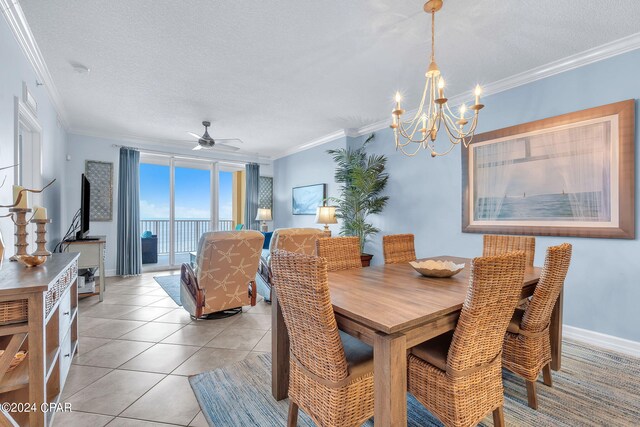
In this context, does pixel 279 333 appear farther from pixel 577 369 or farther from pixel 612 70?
pixel 612 70

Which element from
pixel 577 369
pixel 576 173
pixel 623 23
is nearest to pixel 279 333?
pixel 577 369

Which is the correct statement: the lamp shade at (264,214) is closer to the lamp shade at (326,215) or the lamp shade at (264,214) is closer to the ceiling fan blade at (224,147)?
the ceiling fan blade at (224,147)

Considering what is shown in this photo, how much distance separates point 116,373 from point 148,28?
260 cm

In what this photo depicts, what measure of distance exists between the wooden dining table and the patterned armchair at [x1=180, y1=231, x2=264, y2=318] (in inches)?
45.5

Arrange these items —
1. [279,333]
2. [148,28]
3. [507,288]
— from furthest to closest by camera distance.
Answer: [148,28] → [279,333] → [507,288]

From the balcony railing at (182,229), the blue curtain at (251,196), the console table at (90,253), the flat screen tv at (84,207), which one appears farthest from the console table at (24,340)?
the balcony railing at (182,229)

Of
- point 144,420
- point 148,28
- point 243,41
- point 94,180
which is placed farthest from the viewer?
point 94,180

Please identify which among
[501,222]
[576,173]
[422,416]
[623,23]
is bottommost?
[422,416]

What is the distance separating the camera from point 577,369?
7.20 ft

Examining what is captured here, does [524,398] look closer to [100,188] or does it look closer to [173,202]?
A: [173,202]

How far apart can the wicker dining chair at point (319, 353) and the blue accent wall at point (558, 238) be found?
249cm

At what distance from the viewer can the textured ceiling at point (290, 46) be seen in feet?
6.74

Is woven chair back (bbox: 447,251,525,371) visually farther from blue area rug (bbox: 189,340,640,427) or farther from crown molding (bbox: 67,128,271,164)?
crown molding (bbox: 67,128,271,164)

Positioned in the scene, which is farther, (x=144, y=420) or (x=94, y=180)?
(x=94, y=180)
